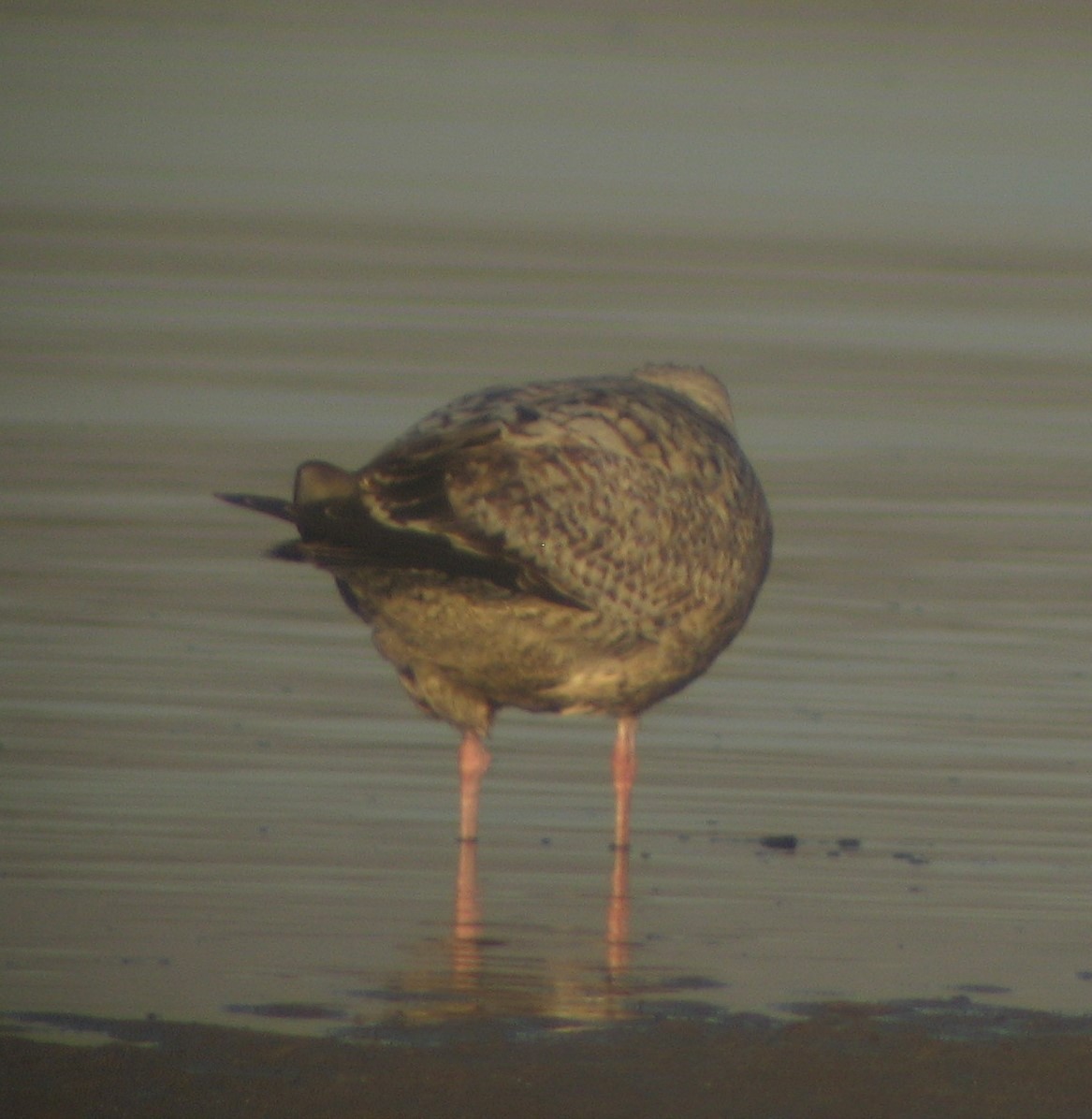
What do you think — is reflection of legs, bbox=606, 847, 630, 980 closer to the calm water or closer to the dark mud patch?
the calm water

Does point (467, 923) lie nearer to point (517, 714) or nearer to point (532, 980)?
point (532, 980)

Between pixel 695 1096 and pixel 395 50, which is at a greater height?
pixel 395 50

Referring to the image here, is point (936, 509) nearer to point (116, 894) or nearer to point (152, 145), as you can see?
point (116, 894)

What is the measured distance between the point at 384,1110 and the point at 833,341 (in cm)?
1174

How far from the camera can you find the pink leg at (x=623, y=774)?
7586 millimetres

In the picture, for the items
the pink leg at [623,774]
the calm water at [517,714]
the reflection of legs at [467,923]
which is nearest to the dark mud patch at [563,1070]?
the calm water at [517,714]

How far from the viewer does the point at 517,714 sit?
9.11 m

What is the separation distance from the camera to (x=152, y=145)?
957 inches

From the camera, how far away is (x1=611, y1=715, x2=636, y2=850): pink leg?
24.9 feet

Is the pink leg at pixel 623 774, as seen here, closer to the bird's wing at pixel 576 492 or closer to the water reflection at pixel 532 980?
the bird's wing at pixel 576 492

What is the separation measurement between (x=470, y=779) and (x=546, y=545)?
741 millimetres

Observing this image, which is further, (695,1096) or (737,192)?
(737,192)

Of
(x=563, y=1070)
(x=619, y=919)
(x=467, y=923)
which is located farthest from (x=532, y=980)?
(x=563, y=1070)

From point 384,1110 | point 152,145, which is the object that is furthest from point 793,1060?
point 152,145
